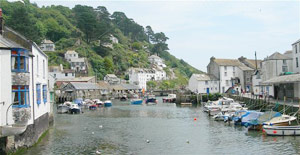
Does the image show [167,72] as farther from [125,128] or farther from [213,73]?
[125,128]

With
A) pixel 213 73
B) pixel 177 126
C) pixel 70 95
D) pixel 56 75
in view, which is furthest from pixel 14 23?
pixel 177 126

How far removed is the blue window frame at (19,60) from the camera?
69.1 ft

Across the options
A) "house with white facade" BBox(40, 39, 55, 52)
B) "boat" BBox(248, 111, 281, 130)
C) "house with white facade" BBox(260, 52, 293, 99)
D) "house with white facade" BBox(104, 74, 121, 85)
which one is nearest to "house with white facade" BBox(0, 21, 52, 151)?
"boat" BBox(248, 111, 281, 130)

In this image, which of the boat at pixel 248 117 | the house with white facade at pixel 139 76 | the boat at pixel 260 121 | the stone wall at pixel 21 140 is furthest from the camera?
the house with white facade at pixel 139 76

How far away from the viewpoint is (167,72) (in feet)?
603

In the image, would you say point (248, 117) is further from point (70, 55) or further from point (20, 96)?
point (70, 55)

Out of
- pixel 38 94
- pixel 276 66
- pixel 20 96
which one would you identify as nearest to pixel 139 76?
pixel 276 66

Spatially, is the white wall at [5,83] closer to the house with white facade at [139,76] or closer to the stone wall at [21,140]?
the stone wall at [21,140]

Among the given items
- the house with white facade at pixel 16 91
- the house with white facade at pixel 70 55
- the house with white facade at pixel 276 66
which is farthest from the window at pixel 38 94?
the house with white facade at pixel 70 55

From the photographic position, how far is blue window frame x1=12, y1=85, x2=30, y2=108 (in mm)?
20969

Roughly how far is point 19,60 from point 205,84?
6624cm

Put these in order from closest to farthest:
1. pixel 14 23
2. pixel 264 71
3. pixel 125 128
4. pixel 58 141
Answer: pixel 58 141
pixel 125 128
pixel 264 71
pixel 14 23

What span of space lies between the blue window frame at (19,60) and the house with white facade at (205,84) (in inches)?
2537

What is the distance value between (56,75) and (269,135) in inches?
3821
